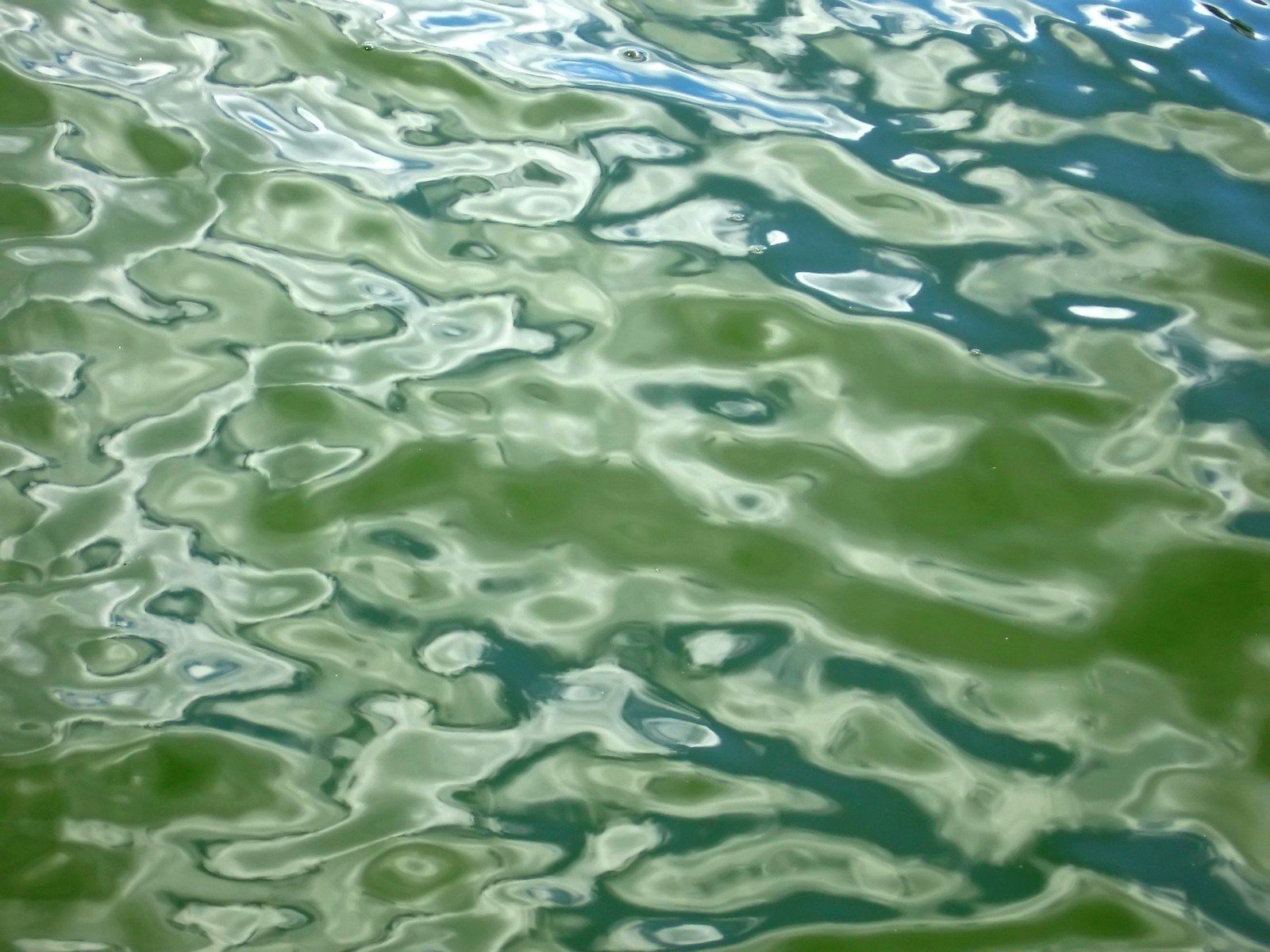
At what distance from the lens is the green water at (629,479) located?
1430 mm

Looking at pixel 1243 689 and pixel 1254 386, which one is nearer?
pixel 1243 689

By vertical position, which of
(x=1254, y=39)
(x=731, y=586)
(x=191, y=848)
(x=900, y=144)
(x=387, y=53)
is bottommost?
(x=191, y=848)

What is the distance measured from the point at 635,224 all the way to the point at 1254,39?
140 cm

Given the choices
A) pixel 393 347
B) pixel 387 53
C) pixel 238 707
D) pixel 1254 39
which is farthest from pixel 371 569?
pixel 1254 39

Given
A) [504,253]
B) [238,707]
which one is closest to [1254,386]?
[504,253]

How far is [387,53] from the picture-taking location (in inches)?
91.8

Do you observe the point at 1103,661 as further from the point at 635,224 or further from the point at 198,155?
the point at 198,155

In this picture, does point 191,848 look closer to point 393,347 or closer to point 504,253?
point 393,347

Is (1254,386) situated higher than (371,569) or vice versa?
(1254,386)

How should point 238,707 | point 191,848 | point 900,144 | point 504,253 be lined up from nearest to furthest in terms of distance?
point 191,848 → point 238,707 → point 504,253 → point 900,144

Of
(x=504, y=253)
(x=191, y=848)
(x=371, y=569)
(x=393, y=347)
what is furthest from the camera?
(x=504, y=253)

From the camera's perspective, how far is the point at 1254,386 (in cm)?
190

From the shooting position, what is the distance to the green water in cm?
143

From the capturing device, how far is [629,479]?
1771mm
